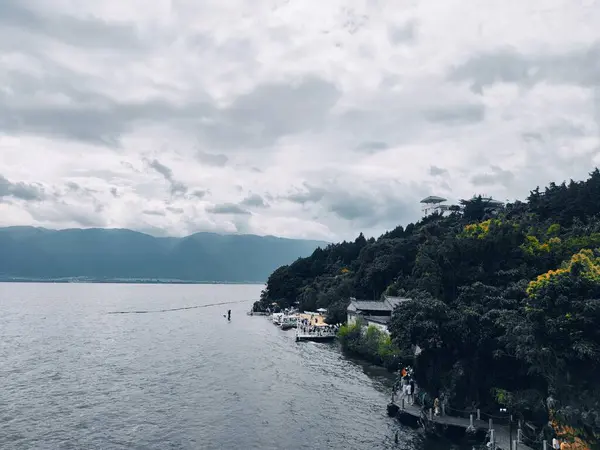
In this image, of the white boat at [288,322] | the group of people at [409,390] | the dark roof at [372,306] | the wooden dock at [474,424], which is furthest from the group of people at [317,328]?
the wooden dock at [474,424]

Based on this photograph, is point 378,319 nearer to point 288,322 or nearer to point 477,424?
point 477,424

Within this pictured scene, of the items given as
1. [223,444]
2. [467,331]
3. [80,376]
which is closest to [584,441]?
[467,331]

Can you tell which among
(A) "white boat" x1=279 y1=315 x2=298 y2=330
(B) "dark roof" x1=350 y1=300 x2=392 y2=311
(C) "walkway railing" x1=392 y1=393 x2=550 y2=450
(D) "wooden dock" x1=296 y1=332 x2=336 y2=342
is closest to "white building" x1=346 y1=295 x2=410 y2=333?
(B) "dark roof" x1=350 y1=300 x2=392 y2=311

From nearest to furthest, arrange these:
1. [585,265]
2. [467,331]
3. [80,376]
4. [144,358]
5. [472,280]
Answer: [585,265] → [467,331] → [472,280] → [80,376] → [144,358]

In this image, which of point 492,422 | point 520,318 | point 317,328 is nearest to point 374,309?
point 317,328

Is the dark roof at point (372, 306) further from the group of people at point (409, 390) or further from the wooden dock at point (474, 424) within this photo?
the wooden dock at point (474, 424)

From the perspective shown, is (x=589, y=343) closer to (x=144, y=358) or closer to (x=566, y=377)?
(x=566, y=377)
